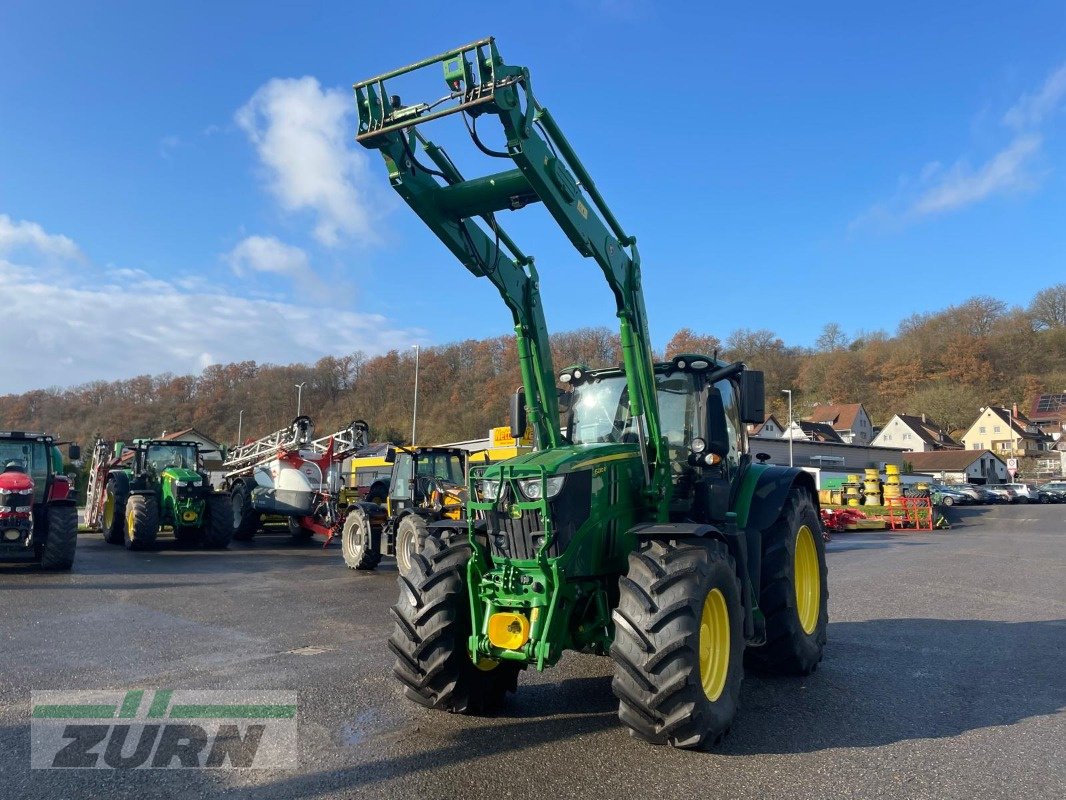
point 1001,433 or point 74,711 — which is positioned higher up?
point 1001,433

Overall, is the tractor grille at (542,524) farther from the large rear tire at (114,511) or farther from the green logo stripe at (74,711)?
the large rear tire at (114,511)

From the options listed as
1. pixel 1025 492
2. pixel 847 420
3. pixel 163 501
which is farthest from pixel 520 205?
pixel 847 420

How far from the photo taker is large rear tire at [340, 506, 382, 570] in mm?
13883

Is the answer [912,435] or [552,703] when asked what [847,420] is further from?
[552,703]

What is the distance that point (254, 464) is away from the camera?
20406mm

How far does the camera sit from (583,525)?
5.13m

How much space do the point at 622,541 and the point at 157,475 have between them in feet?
55.6

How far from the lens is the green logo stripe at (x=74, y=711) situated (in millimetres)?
5379

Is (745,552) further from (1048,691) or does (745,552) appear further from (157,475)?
(157,475)

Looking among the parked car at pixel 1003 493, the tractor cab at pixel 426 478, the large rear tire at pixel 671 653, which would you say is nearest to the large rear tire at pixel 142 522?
the tractor cab at pixel 426 478

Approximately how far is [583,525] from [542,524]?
13.1 inches

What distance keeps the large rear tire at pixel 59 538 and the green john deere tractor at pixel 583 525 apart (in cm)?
1015

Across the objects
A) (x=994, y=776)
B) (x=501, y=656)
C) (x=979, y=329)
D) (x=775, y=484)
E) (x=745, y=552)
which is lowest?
(x=994, y=776)

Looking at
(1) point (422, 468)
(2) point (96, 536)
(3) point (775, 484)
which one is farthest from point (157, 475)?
(3) point (775, 484)
